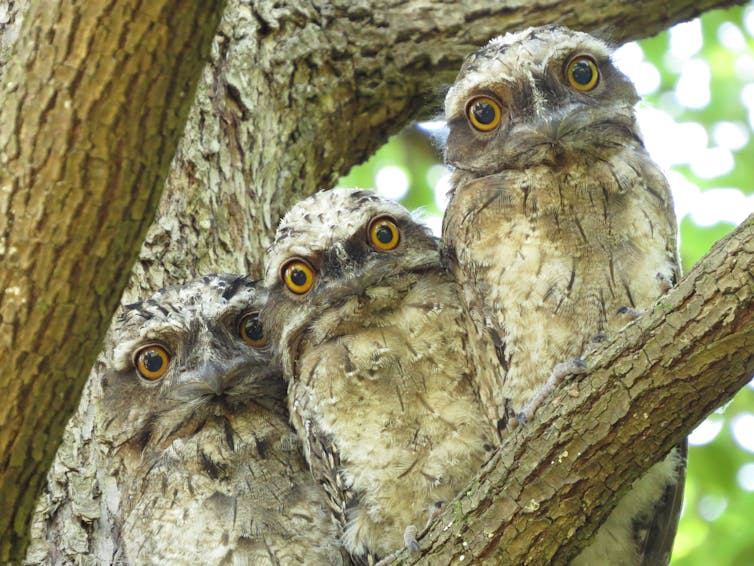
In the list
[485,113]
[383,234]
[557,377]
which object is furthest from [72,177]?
[485,113]

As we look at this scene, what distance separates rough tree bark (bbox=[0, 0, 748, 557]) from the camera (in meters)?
3.70

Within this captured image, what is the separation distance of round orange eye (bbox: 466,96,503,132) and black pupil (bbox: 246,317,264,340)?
986 mm

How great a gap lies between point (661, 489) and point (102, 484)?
177 centimetres

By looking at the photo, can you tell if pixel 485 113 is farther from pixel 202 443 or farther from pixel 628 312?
pixel 202 443

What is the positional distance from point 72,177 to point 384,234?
4.40 ft

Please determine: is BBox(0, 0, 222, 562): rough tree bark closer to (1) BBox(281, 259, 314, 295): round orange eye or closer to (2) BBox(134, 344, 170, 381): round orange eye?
(1) BBox(281, 259, 314, 295): round orange eye

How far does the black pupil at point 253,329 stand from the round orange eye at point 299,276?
0.30 m

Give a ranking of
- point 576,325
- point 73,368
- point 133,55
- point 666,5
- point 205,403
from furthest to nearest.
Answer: point 666,5 < point 205,403 < point 576,325 < point 73,368 < point 133,55

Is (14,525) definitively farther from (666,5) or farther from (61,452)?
(666,5)

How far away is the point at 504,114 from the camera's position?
3.13 metres

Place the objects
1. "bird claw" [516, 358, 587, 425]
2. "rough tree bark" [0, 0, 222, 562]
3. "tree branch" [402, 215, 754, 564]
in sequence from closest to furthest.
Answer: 1. "rough tree bark" [0, 0, 222, 562]
2. "tree branch" [402, 215, 754, 564]
3. "bird claw" [516, 358, 587, 425]

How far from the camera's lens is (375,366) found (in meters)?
2.95

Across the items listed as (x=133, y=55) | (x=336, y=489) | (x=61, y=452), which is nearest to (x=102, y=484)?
(x=61, y=452)

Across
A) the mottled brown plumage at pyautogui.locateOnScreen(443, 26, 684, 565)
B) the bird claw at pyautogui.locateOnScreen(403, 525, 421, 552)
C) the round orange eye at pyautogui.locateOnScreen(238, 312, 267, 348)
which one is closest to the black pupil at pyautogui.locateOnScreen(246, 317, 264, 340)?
the round orange eye at pyautogui.locateOnScreen(238, 312, 267, 348)
